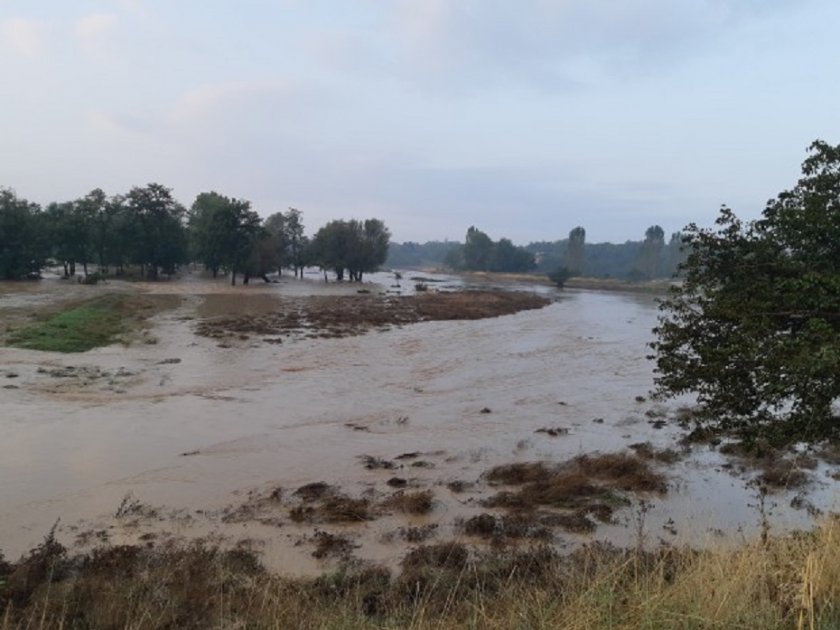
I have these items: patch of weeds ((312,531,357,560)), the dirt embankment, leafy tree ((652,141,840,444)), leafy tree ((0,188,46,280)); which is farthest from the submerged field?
leafy tree ((0,188,46,280))

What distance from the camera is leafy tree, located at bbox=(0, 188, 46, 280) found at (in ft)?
190

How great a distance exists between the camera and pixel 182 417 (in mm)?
17156

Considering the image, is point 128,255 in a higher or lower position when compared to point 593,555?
higher

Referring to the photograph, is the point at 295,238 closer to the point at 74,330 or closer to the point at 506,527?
the point at 74,330

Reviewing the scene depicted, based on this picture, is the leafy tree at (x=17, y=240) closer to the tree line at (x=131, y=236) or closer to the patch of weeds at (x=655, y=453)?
the tree line at (x=131, y=236)

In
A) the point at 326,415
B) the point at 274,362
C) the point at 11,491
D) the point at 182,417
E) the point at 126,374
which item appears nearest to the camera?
the point at 11,491

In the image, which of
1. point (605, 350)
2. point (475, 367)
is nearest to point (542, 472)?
point (475, 367)

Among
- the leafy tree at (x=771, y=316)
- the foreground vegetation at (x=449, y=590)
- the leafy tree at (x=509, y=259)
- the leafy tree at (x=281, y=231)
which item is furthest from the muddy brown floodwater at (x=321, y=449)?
the leafy tree at (x=509, y=259)

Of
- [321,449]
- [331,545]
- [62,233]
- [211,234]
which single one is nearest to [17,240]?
[62,233]

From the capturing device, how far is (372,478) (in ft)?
42.1

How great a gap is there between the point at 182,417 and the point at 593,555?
42.2ft

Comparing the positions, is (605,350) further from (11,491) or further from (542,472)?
(11,491)

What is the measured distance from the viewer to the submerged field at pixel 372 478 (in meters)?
7.37

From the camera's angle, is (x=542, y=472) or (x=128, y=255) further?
(x=128, y=255)
